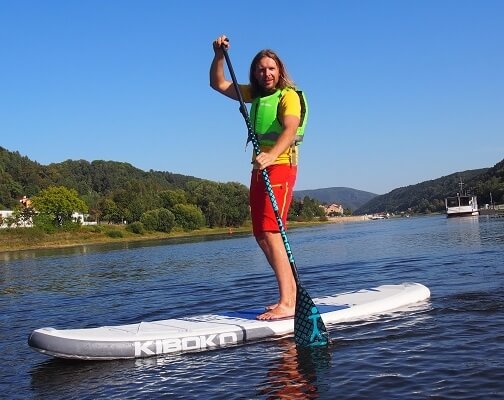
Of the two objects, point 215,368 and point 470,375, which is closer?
point 470,375

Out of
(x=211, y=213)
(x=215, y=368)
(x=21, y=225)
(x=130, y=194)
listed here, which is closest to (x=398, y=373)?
(x=215, y=368)

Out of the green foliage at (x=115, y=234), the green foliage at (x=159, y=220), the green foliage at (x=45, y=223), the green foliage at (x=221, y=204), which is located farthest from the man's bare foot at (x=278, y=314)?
the green foliage at (x=221, y=204)

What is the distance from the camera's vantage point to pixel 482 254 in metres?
17.3

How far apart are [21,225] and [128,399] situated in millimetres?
99404

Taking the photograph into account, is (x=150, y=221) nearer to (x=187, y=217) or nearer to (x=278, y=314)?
(x=187, y=217)

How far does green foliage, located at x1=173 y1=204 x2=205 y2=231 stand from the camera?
368ft

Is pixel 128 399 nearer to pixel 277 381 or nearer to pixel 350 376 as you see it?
pixel 277 381

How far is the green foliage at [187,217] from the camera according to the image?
4419 inches

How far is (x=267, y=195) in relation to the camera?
669 centimetres

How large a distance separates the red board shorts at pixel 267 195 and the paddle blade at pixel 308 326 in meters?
1.03

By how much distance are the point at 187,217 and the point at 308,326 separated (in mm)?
108064

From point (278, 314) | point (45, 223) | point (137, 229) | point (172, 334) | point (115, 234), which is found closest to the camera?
point (172, 334)

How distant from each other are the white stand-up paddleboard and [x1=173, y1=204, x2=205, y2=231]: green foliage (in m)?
104

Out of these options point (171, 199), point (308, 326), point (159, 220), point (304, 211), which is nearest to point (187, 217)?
point (159, 220)
